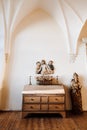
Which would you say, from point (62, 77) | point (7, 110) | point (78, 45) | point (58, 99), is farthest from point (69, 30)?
point (7, 110)

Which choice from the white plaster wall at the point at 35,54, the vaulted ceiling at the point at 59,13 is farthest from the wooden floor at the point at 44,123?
the vaulted ceiling at the point at 59,13

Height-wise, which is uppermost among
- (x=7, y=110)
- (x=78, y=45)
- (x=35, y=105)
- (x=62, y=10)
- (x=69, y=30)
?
(x=62, y=10)

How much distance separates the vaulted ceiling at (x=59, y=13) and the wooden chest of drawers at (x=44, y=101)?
173 centimetres

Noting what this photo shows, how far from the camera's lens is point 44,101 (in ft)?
15.2

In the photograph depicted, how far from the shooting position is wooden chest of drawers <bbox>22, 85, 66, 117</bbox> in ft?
15.1

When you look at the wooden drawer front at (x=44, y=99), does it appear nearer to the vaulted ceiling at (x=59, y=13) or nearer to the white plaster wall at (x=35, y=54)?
the white plaster wall at (x=35, y=54)

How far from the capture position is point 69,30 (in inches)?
219

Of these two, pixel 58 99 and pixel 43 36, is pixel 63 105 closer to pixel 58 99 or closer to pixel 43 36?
pixel 58 99

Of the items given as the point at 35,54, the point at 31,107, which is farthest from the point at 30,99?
the point at 35,54

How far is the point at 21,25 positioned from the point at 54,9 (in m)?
1.29

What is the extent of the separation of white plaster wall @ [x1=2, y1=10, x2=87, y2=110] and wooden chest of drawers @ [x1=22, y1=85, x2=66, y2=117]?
0.92 meters

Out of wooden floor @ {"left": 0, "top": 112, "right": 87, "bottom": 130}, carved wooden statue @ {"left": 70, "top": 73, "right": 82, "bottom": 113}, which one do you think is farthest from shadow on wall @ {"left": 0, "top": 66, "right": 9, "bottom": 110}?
carved wooden statue @ {"left": 70, "top": 73, "right": 82, "bottom": 113}

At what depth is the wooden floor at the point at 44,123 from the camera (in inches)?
147

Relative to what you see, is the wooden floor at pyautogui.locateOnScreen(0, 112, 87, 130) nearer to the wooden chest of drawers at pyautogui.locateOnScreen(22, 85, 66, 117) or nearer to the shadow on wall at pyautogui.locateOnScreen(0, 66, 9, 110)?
the wooden chest of drawers at pyautogui.locateOnScreen(22, 85, 66, 117)
